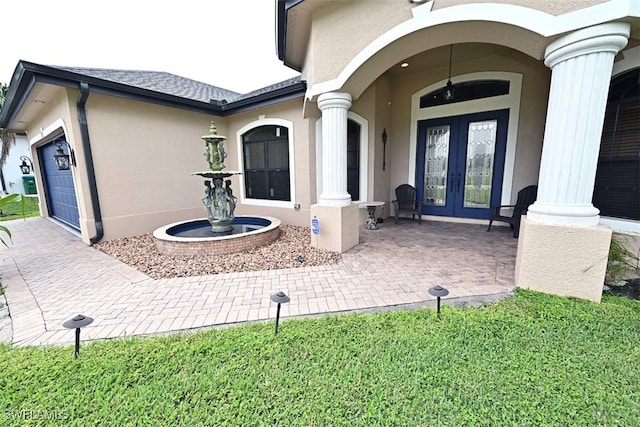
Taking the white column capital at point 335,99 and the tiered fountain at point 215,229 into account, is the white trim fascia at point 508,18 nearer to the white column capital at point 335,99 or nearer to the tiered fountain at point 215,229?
the white column capital at point 335,99

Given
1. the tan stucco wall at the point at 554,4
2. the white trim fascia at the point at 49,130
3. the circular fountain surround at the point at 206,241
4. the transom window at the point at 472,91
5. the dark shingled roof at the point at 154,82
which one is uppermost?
the dark shingled roof at the point at 154,82

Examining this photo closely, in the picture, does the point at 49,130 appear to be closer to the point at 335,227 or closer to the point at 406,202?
the point at 335,227

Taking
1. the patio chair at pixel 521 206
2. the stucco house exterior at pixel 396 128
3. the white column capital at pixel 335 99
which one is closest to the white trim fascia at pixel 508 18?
the stucco house exterior at pixel 396 128

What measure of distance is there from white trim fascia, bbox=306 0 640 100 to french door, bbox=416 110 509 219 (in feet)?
12.5

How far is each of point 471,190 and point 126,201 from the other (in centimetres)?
811

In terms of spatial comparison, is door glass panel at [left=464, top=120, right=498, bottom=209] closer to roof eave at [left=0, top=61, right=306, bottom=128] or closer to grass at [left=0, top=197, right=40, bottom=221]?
roof eave at [left=0, top=61, right=306, bottom=128]

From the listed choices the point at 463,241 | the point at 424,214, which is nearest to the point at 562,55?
the point at 463,241

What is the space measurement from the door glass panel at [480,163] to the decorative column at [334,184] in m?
3.66

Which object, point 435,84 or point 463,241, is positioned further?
point 435,84

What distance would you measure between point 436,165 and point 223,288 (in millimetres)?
6005

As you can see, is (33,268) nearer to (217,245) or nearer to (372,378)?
(217,245)

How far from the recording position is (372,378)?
1.65 m

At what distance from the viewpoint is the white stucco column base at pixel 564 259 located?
2.41 m

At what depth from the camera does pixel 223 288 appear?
3.01 metres
